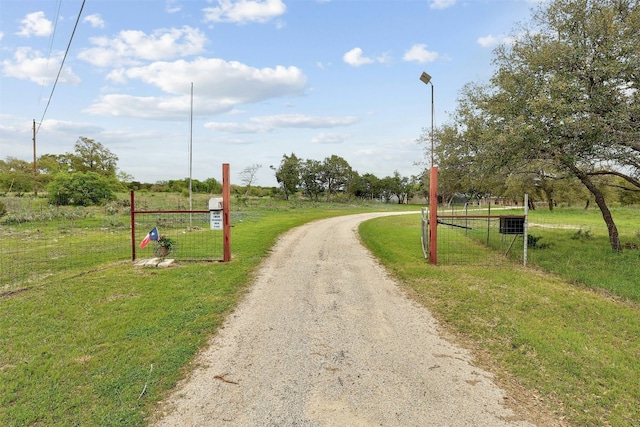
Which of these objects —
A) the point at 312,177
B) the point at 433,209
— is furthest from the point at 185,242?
the point at 312,177

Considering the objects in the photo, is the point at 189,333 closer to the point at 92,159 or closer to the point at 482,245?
the point at 482,245

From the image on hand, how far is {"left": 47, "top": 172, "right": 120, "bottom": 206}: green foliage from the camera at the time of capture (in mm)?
29172

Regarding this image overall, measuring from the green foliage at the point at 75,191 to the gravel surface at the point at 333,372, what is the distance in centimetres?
2985

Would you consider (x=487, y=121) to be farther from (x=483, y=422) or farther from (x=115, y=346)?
(x=115, y=346)

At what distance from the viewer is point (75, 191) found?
29562mm

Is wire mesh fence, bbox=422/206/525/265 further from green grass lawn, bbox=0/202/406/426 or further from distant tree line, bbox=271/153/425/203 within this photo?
distant tree line, bbox=271/153/425/203

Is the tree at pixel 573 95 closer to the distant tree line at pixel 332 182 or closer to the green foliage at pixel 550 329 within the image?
the green foliage at pixel 550 329

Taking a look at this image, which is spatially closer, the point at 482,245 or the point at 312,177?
the point at 482,245

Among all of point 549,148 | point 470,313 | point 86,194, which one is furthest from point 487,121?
point 86,194

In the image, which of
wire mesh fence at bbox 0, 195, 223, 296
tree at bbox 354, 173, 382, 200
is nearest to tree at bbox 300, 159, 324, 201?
tree at bbox 354, 173, 382, 200

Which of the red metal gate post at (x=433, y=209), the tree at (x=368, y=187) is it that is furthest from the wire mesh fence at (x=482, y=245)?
the tree at (x=368, y=187)

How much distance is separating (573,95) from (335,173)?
50.6 meters

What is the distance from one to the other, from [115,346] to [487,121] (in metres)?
11.3

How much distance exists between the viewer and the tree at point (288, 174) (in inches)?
2119
